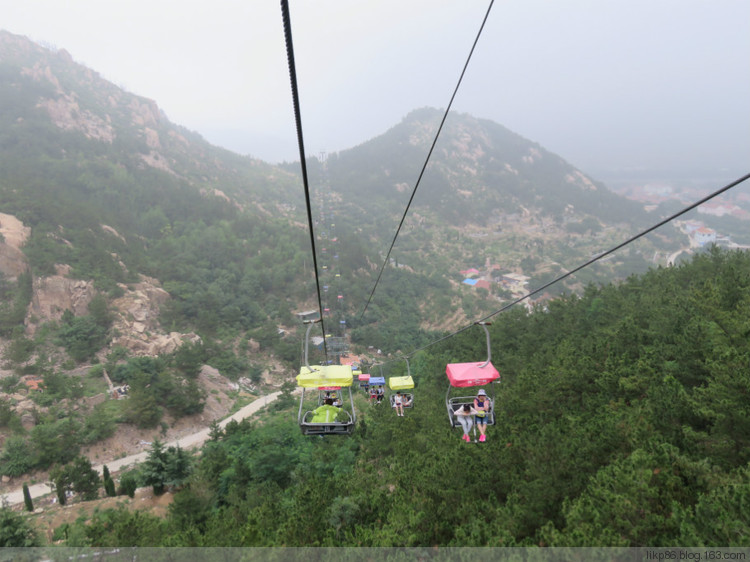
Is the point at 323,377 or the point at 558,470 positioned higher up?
the point at 323,377

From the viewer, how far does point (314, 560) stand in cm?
906

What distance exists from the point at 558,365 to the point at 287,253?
2745 inches

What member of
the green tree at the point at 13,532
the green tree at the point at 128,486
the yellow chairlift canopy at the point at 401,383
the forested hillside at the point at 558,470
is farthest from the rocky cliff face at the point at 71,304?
Answer: the yellow chairlift canopy at the point at 401,383

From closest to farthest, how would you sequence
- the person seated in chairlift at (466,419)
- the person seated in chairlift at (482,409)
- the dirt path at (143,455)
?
the person seated in chairlift at (482,409) → the person seated in chairlift at (466,419) → the dirt path at (143,455)

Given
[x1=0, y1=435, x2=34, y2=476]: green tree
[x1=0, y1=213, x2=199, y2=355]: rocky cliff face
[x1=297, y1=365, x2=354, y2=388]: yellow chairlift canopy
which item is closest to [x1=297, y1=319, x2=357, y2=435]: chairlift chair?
[x1=297, y1=365, x2=354, y2=388]: yellow chairlift canopy

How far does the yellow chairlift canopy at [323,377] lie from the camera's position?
30.0ft

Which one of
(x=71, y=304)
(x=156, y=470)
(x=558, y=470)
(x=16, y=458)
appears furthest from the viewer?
(x=71, y=304)

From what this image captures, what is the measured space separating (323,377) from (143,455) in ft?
85.7

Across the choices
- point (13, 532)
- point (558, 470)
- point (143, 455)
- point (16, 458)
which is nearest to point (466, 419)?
point (558, 470)

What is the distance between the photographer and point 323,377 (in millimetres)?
9312

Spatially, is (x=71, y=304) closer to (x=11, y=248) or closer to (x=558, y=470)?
(x=11, y=248)

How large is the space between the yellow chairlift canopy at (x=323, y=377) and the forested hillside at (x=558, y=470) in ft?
12.9

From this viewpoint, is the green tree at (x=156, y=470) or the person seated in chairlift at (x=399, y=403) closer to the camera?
the person seated in chairlift at (x=399, y=403)

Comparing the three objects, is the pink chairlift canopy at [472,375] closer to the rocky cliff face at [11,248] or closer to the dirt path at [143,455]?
the dirt path at [143,455]
